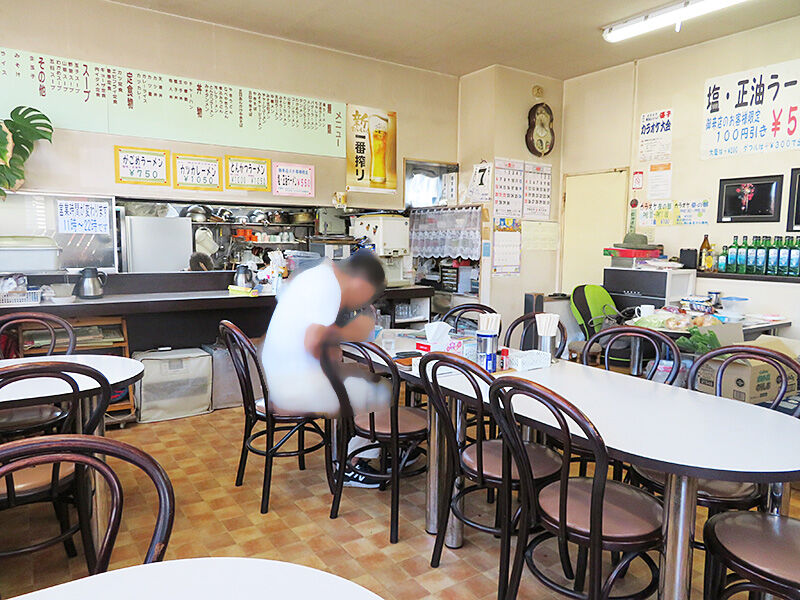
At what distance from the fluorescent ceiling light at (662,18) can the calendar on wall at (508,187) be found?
1.61 metres

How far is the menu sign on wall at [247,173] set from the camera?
523cm

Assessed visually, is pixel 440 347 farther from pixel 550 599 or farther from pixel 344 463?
pixel 550 599

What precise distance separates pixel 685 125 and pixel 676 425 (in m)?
4.57

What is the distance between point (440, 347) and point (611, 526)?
126cm

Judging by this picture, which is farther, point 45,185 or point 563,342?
point 45,185

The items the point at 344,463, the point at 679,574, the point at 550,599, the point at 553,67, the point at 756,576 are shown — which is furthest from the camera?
the point at 553,67

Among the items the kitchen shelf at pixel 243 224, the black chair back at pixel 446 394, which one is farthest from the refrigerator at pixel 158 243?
the black chair back at pixel 446 394

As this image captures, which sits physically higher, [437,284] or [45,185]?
[45,185]

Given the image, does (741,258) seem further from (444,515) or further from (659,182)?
(444,515)

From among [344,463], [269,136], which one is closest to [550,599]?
[344,463]

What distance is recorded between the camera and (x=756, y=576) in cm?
154

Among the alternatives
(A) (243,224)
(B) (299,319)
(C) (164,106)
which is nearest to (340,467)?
(B) (299,319)

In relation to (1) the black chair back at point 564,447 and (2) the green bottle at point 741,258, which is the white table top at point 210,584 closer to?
(1) the black chair back at point 564,447

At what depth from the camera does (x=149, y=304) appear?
4219mm
